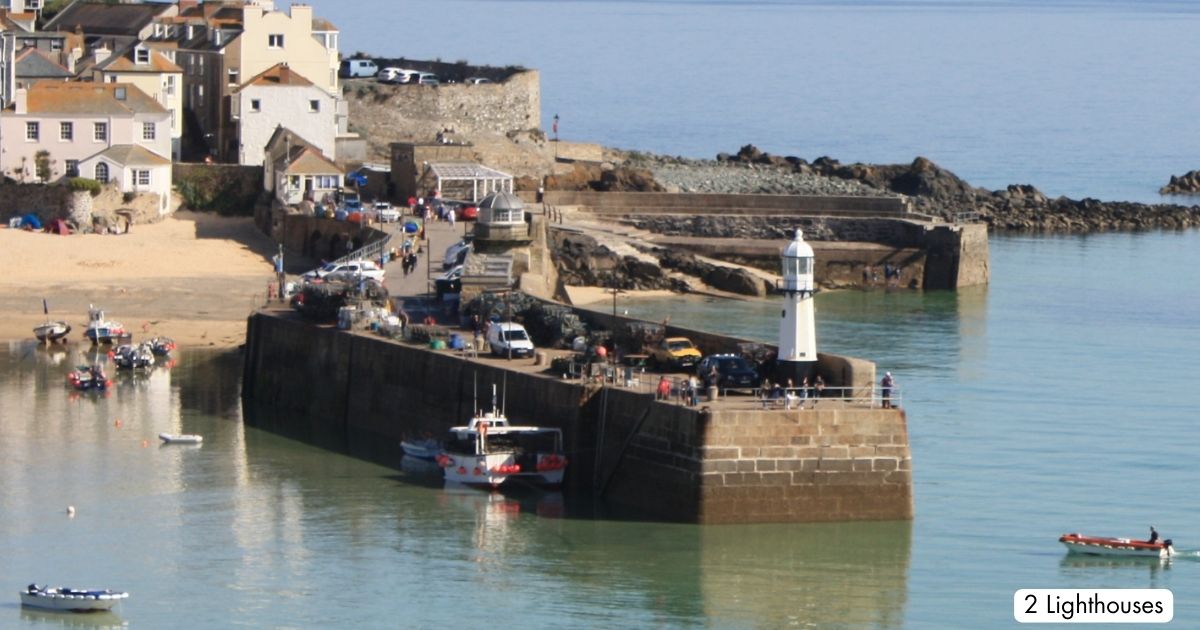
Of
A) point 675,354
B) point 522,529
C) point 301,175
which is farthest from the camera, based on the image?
point 301,175

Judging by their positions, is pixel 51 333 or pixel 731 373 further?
pixel 51 333

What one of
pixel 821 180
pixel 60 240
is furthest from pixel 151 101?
pixel 821 180

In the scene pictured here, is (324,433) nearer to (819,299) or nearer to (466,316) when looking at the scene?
(466,316)

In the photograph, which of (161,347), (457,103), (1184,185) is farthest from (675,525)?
(1184,185)

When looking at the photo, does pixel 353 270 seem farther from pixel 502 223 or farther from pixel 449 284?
pixel 449 284

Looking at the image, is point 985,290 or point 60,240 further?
point 985,290

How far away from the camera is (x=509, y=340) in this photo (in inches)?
1740

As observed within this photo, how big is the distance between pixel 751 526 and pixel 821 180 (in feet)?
162

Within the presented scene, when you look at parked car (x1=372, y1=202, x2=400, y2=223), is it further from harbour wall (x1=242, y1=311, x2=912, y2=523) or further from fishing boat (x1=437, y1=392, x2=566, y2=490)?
fishing boat (x1=437, y1=392, x2=566, y2=490)

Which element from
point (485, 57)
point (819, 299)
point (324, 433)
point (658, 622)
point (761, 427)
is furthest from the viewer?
A: point (485, 57)

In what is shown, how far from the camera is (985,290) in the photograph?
72.4 m

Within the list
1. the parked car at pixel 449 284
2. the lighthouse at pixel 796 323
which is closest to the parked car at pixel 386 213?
the parked car at pixel 449 284

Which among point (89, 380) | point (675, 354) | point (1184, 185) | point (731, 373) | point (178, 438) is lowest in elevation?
point (178, 438)

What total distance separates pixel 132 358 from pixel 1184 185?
5739cm
